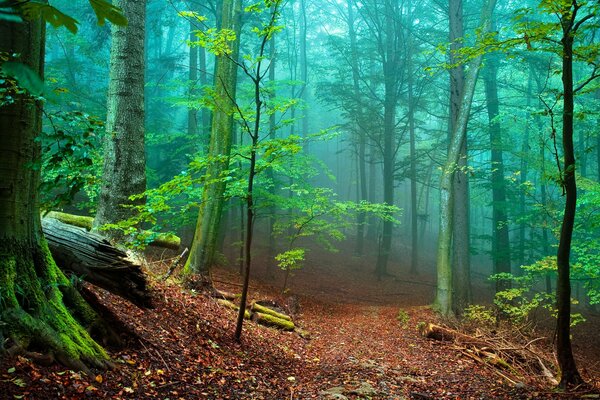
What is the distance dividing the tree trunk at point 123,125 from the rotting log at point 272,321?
12.1ft

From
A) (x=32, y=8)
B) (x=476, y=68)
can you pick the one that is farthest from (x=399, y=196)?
(x=32, y=8)

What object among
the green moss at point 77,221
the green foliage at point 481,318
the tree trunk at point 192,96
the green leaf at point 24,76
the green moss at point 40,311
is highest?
the tree trunk at point 192,96

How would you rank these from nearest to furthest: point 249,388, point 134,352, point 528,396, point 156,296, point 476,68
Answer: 1. point 134,352
2. point 249,388
3. point 528,396
4. point 156,296
5. point 476,68

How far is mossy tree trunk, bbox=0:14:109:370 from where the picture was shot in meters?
2.72

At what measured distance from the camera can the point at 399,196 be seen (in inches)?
1665

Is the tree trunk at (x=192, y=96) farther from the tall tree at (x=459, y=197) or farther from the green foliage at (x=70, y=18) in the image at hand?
the green foliage at (x=70, y=18)

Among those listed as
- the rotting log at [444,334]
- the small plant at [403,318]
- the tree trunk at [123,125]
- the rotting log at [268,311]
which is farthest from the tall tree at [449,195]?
the tree trunk at [123,125]

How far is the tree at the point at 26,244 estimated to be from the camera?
8.86ft

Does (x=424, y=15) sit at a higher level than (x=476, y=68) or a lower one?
higher

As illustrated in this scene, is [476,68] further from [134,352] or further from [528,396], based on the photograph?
[134,352]

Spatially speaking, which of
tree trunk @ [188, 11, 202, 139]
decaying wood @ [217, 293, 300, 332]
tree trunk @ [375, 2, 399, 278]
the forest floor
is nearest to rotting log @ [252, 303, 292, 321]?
decaying wood @ [217, 293, 300, 332]

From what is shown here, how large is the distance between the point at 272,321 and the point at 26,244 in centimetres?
615

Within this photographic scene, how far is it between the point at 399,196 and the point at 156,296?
38811 mm

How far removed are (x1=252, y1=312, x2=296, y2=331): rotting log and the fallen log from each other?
4.52 m
